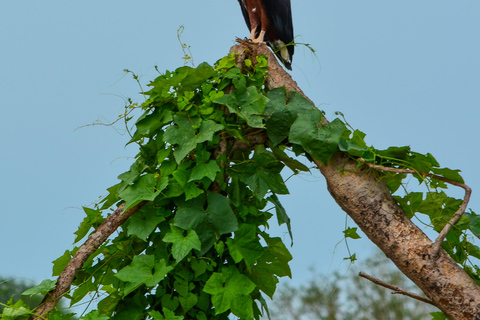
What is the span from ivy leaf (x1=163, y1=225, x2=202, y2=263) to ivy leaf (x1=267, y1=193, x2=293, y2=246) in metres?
0.47

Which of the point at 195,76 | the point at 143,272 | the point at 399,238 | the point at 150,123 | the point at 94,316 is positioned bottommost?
the point at 94,316

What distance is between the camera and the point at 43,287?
1932 mm

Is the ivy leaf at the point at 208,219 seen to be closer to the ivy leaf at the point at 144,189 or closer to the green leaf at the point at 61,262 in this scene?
the ivy leaf at the point at 144,189

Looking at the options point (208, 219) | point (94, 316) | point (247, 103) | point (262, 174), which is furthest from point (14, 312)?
point (247, 103)

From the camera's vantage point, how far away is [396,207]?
6.75 feet

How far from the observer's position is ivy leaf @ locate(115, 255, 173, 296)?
167 cm

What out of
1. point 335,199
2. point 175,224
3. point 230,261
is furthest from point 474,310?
point 175,224

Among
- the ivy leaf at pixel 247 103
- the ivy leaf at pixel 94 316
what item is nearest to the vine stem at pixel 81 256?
the ivy leaf at pixel 94 316

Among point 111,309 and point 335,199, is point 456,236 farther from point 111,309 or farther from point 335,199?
point 111,309

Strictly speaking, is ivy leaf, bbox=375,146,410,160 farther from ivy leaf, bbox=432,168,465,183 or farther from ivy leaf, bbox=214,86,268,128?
ivy leaf, bbox=214,86,268,128

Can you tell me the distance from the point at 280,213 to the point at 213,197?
37cm

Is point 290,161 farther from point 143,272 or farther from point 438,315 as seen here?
point 438,315

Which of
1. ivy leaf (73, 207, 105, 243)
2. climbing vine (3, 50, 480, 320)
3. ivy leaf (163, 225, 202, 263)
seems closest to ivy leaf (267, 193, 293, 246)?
climbing vine (3, 50, 480, 320)

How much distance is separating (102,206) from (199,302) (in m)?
0.65
